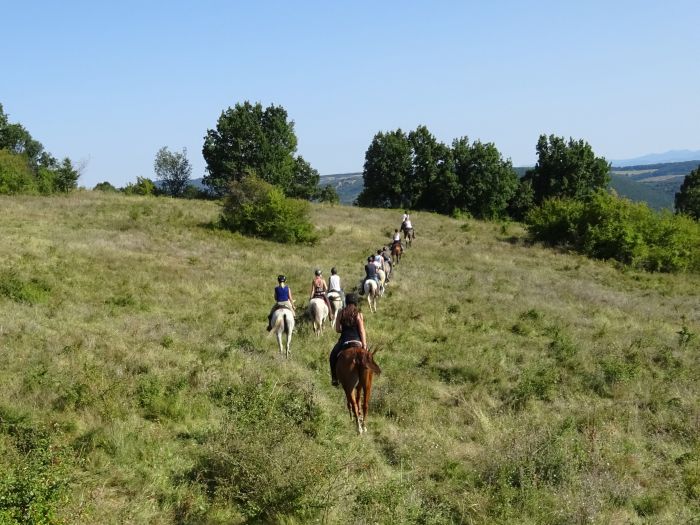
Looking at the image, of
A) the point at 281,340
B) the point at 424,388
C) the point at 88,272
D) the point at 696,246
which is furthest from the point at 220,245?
the point at 696,246

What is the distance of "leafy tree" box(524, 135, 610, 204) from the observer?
65.7 meters

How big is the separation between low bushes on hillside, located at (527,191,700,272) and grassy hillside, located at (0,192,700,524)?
1358cm

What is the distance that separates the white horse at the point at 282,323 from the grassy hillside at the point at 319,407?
2.06ft

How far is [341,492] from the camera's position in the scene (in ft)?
19.8

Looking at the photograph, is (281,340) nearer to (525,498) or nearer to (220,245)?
(525,498)

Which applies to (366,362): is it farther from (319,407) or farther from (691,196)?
(691,196)

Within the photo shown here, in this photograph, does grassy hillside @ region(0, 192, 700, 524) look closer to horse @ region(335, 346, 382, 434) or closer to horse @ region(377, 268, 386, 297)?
horse @ region(335, 346, 382, 434)

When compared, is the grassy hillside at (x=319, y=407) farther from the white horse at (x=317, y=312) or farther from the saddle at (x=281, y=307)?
the saddle at (x=281, y=307)

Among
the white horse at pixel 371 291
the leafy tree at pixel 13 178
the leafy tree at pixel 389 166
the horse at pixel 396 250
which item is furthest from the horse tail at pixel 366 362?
the leafy tree at pixel 389 166

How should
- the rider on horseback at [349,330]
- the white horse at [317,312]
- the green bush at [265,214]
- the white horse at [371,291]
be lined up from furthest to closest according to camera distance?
the green bush at [265,214] → the white horse at [371,291] → the white horse at [317,312] → the rider on horseback at [349,330]

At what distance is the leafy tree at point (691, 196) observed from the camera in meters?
68.7

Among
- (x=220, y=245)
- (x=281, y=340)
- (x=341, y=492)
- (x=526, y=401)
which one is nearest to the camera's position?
(x=341, y=492)

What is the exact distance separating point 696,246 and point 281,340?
33209mm

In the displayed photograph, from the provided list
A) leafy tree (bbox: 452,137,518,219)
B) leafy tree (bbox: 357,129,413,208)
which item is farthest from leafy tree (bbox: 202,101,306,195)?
leafy tree (bbox: 452,137,518,219)
